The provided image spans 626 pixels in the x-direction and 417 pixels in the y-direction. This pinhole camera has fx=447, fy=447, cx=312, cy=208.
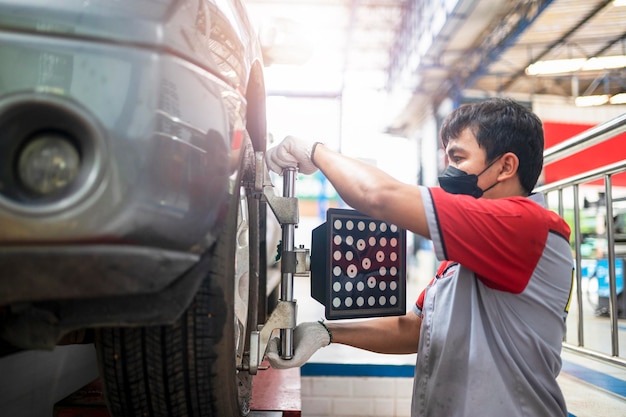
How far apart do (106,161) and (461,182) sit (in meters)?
0.93

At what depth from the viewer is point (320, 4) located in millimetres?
9148

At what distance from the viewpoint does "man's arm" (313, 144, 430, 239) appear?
1.04 m

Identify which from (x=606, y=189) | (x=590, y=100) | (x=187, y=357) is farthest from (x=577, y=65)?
(x=187, y=357)

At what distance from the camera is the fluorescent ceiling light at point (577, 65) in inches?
293

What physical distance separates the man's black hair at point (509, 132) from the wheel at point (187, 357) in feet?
2.39

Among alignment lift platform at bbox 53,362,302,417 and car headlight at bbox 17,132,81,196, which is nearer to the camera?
car headlight at bbox 17,132,81,196

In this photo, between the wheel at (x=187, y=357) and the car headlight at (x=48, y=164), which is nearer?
the car headlight at (x=48, y=164)

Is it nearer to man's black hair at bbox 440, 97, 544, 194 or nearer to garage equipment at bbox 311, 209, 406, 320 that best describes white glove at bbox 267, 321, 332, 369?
garage equipment at bbox 311, 209, 406, 320

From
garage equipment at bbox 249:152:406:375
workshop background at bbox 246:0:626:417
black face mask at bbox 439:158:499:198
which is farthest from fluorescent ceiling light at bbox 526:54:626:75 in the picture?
garage equipment at bbox 249:152:406:375

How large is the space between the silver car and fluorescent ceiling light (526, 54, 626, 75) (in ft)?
26.7

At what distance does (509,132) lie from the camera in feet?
3.93

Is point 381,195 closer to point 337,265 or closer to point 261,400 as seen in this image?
point 337,265

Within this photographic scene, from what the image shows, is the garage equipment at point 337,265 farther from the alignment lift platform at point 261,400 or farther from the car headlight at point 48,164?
the car headlight at point 48,164

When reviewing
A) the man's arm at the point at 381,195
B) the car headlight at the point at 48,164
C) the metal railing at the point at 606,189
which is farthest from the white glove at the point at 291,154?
the metal railing at the point at 606,189
